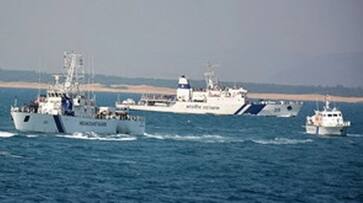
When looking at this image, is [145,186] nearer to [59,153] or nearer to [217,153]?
[59,153]

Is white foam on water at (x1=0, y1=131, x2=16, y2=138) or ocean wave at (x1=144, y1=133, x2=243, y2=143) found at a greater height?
white foam on water at (x1=0, y1=131, x2=16, y2=138)

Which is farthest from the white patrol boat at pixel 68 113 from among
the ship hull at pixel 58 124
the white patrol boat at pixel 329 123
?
the white patrol boat at pixel 329 123

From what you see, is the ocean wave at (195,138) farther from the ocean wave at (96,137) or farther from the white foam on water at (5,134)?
the white foam on water at (5,134)

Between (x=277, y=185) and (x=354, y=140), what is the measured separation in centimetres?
6158

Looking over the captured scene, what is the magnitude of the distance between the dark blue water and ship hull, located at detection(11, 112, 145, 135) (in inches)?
61.8

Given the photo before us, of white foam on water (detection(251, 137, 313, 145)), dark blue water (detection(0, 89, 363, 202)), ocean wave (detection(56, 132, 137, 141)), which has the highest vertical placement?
ocean wave (detection(56, 132, 137, 141))

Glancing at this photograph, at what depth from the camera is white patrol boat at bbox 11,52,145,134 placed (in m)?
111

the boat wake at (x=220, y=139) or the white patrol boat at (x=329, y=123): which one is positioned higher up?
the white patrol boat at (x=329, y=123)

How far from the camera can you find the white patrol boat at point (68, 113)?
111000mm

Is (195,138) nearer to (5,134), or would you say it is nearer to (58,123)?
(58,123)

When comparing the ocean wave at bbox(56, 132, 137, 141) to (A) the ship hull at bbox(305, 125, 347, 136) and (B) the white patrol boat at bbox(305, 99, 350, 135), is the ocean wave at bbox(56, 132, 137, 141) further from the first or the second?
(A) the ship hull at bbox(305, 125, 347, 136)

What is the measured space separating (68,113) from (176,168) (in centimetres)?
3221

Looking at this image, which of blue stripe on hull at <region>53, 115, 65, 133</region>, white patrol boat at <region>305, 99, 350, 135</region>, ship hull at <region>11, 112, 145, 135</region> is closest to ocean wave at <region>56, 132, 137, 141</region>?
ship hull at <region>11, 112, 145, 135</region>

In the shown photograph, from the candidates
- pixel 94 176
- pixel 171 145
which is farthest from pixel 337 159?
pixel 94 176
